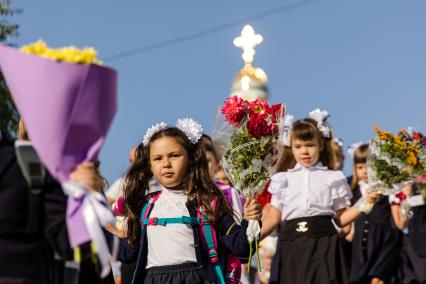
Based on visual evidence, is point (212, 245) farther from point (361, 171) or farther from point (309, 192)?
point (361, 171)

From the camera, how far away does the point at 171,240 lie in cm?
682

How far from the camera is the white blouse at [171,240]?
22.3 ft

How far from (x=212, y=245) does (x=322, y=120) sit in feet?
12.9

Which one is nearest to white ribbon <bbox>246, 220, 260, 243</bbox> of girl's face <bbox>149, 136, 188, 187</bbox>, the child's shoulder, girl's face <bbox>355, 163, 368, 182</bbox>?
girl's face <bbox>149, 136, 188, 187</bbox>

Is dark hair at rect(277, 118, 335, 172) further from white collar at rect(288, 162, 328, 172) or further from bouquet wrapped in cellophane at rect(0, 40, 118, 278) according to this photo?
bouquet wrapped in cellophane at rect(0, 40, 118, 278)

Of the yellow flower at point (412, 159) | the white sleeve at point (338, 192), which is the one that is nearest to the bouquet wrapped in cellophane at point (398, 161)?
the yellow flower at point (412, 159)

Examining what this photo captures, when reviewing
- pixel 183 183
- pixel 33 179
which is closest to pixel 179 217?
pixel 183 183

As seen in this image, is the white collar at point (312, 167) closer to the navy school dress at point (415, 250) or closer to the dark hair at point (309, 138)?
the dark hair at point (309, 138)

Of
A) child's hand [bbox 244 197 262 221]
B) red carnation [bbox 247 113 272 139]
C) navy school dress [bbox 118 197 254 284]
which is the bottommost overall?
navy school dress [bbox 118 197 254 284]

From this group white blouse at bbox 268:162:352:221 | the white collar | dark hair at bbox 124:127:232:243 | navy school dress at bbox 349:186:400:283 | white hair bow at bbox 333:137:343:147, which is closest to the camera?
dark hair at bbox 124:127:232:243

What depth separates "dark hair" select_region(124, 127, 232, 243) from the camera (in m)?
6.91

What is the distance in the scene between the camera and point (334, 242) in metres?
9.91

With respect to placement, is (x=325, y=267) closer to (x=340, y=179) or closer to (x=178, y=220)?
(x=340, y=179)

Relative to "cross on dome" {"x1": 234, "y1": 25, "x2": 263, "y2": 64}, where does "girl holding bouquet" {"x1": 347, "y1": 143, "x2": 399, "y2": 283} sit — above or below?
below
